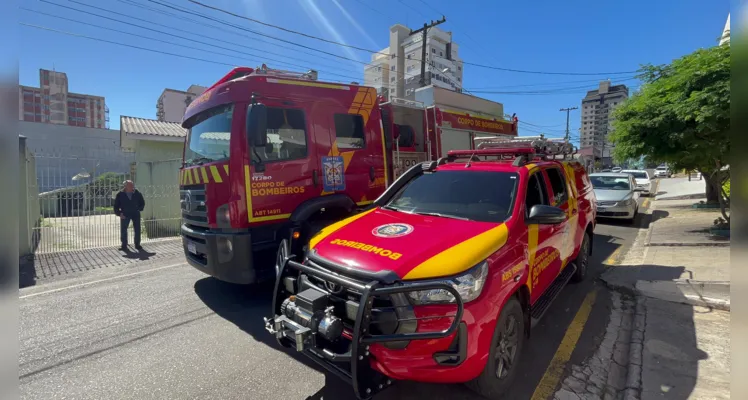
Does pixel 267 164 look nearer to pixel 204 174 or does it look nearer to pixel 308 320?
pixel 204 174

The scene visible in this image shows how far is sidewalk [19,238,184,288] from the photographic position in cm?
613

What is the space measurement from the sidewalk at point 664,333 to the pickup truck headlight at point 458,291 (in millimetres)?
1163

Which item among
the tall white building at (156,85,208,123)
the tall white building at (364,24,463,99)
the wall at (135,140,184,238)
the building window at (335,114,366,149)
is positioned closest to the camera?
the building window at (335,114,366,149)

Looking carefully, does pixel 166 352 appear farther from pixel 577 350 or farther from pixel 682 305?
pixel 682 305

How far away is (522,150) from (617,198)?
28.1 feet

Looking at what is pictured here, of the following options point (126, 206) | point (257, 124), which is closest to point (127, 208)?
point (126, 206)

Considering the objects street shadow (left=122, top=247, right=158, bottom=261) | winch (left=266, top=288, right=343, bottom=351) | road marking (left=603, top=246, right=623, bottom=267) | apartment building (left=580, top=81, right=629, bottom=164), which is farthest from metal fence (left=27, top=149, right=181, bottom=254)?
apartment building (left=580, top=81, right=629, bottom=164)

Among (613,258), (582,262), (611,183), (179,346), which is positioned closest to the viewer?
(179,346)

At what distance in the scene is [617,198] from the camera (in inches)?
425

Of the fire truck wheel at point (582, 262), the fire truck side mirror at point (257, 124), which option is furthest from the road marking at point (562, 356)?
the fire truck side mirror at point (257, 124)

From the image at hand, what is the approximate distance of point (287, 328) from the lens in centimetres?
253

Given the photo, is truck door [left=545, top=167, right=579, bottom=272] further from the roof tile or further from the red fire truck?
the roof tile

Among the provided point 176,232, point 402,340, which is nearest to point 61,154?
point 176,232

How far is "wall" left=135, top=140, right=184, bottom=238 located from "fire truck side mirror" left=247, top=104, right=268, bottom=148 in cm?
754
